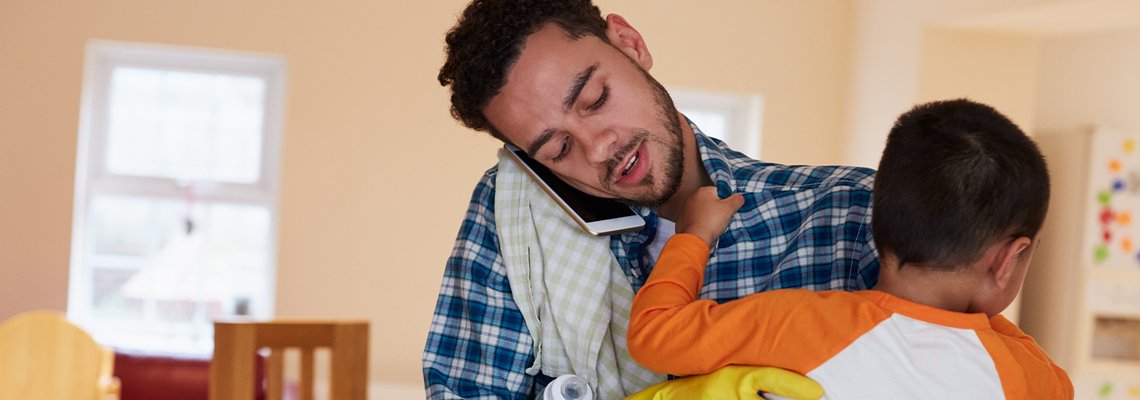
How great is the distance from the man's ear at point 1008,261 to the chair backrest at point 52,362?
326 cm

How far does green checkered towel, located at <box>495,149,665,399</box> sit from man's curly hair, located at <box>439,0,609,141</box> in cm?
17

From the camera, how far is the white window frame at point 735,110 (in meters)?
5.05

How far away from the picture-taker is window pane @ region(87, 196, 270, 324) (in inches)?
187

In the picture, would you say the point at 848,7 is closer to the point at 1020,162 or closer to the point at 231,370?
the point at 231,370

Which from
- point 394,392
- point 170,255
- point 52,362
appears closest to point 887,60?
point 394,392

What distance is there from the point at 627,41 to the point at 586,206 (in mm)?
284

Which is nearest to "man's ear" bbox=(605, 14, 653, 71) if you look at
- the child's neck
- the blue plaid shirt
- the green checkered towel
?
the blue plaid shirt

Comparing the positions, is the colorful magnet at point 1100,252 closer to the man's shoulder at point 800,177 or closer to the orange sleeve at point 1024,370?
the man's shoulder at point 800,177

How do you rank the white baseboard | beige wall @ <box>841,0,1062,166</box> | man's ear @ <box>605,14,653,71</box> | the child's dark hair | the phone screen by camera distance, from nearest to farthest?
the child's dark hair
the phone screen
man's ear @ <box>605,14,653,71</box>
beige wall @ <box>841,0,1062,166</box>
the white baseboard

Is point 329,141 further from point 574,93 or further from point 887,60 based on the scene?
point 574,93

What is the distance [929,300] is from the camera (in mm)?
1051

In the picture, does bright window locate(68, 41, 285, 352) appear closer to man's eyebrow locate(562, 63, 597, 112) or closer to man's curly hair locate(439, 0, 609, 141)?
man's curly hair locate(439, 0, 609, 141)

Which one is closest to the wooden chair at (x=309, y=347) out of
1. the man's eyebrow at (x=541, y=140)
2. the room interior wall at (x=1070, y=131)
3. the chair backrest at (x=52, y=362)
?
the man's eyebrow at (x=541, y=140)

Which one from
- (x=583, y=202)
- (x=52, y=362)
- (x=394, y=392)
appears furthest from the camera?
(x=394, y=392)
